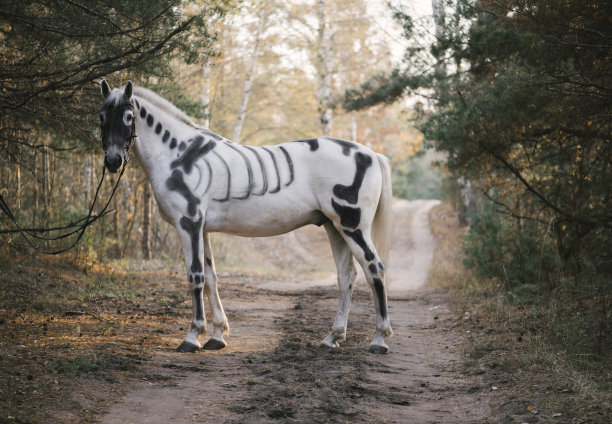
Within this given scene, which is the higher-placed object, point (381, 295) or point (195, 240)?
point (195, 240)

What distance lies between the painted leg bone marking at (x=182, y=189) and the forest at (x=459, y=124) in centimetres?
56

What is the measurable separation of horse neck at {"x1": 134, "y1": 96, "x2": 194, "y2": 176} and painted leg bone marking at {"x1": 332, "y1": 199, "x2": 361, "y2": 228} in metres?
1.85

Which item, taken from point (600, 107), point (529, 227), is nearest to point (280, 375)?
point (600, 107)

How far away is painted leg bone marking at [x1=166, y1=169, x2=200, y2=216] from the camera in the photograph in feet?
19.2

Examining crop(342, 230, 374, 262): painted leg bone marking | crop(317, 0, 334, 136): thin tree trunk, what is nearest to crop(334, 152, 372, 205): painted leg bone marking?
crop(342, 230, 374, 262): painted leg bone marking

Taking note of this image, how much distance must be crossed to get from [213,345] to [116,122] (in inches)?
97.3

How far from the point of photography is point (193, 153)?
20.1ft

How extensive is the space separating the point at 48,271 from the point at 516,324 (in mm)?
6936

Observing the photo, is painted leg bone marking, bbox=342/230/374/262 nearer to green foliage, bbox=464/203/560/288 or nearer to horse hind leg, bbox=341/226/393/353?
horse hind leg, bbox=341/226/393/353

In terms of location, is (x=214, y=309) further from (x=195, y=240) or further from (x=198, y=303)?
(x=195, y=240)

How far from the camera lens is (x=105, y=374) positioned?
14.8ft

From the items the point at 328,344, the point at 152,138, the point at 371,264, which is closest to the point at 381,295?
the point at 371,264

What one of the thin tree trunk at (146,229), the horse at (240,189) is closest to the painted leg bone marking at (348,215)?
the horse at (240,189)

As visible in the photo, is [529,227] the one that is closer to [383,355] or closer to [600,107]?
[600,107]
